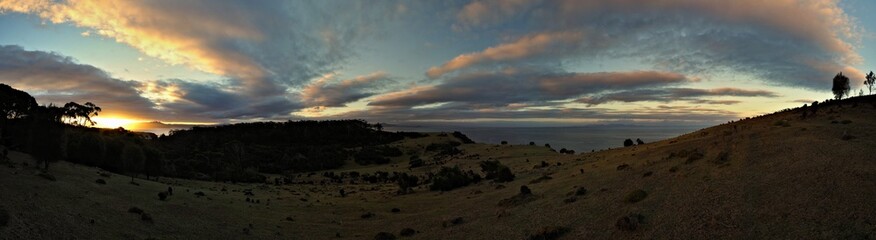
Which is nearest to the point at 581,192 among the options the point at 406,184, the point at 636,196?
the point at 636,196

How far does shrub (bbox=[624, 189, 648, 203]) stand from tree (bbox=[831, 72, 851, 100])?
34594 millimetres

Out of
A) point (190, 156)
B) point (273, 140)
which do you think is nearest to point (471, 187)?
point (190, 156)

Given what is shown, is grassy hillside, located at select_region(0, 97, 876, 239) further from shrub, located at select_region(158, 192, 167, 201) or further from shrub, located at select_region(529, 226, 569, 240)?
shrub, located at select_region(158, 192, 167, 201)

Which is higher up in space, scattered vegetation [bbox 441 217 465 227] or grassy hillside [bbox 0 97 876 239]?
grassy hillside [bbox 0 97 876 239]

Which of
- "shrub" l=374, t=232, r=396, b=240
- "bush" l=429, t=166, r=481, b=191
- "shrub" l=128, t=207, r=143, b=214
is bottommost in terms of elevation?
"shrub" l=374, t=232, r=396, b=240

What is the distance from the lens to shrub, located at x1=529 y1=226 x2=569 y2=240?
17.6 m

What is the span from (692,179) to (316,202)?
2751 centimetres

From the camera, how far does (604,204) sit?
2036cm

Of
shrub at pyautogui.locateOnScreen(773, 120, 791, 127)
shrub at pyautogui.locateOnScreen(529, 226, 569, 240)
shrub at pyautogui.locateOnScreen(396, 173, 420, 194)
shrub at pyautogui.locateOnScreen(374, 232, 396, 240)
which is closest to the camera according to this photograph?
shrub at pyautogui.locateOnScreen(529, 226, 569, 240)

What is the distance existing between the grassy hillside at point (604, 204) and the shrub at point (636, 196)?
11cm

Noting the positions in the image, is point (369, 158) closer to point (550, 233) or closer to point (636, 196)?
point (636, 196)

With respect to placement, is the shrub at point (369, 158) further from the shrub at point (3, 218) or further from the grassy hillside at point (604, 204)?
the shrub at point (3, 218)

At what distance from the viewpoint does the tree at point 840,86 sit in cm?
3947

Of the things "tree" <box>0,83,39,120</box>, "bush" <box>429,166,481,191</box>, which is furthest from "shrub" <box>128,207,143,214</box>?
"tree" <box>0,83,39,120</box>
